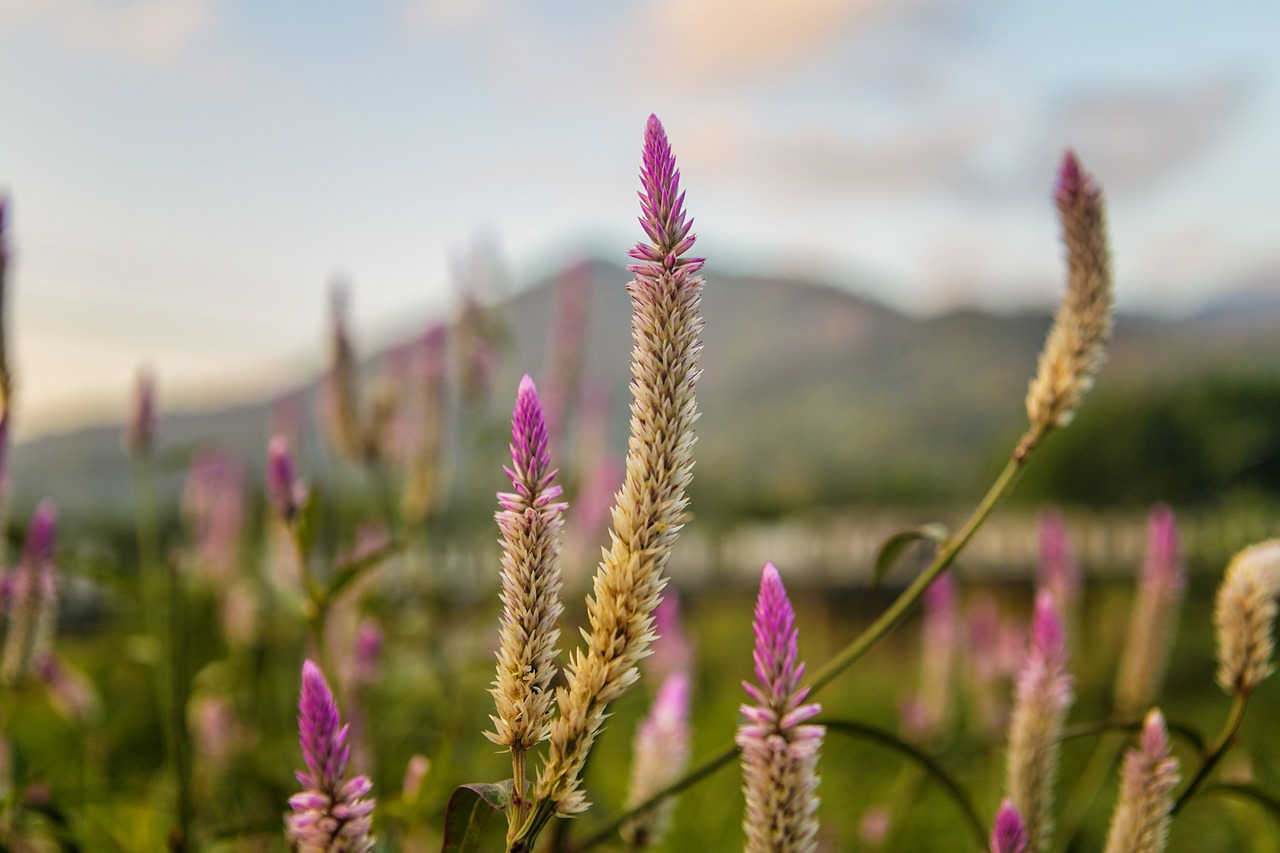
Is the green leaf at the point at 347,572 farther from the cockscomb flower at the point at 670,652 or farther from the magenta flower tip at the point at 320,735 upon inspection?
the cockscomb flower at the point at 670,652

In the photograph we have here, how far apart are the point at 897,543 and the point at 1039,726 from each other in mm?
326

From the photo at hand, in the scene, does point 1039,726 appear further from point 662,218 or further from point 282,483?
point 282,483

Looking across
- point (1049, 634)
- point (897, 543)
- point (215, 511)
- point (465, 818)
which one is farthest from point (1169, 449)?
point (465, 818)

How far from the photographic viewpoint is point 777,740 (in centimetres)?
91

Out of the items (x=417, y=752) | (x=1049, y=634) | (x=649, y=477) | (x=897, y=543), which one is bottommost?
(x=417, y=752)

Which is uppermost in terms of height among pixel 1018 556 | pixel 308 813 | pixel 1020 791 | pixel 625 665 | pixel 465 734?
pixel 625 665

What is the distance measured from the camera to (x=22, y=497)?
1035 centimetres

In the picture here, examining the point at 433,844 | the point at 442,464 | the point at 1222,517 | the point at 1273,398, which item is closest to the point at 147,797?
the point at 433,844

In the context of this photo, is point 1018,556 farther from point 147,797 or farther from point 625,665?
point 625,665

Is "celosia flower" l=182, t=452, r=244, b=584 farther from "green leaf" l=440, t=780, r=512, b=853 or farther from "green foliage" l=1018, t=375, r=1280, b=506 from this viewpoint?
"green foliage" l=1018, t=375, r=1280, b=506

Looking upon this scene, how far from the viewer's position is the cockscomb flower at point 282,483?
1524 millimetres

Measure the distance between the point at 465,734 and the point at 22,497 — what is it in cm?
914

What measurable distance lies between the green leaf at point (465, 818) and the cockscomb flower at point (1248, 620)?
980mm

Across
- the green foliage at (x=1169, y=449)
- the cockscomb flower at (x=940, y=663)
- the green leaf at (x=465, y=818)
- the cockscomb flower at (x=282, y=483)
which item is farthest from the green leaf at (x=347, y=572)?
the green foliage at (x=1169, y=449)
